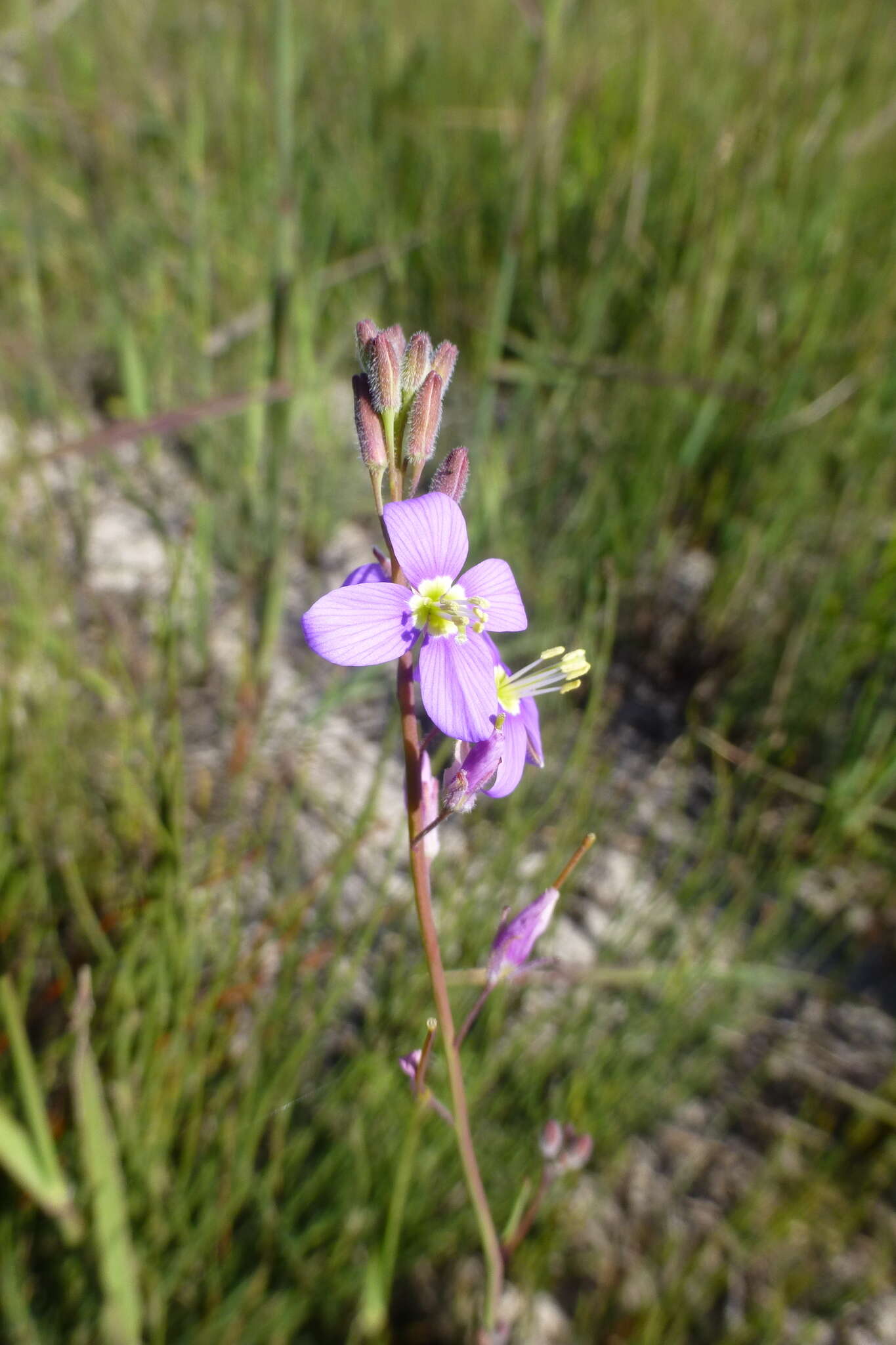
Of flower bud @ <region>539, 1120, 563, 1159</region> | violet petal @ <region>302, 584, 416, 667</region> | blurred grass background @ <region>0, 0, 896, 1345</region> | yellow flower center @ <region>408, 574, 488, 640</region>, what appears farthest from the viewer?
blurred grass background @ <region>0, 0, 896, 1345</region>

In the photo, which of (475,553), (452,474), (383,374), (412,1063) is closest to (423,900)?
(412,1063)

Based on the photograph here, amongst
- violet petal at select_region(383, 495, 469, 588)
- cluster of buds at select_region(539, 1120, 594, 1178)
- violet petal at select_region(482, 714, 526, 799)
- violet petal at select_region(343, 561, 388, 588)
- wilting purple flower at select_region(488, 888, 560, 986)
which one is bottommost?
cluster of buds at select_region(539, 1120, 594, 1178)

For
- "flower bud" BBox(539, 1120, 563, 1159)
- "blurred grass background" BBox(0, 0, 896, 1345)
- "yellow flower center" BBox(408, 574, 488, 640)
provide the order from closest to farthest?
1. "yellow flower center" BBox(408, 574, 488, 640)
2. "flower bud" BBox(539, 1120, 563, 1159)
3. "blurred grass background" BBox(0, 0, 896, 1345)

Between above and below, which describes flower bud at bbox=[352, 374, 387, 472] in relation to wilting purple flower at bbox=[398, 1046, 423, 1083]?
above

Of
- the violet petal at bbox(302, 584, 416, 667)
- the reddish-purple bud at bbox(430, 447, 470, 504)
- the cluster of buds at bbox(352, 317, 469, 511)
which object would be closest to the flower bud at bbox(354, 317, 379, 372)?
the cluster of buds at bbox(352, 317, 469, 511)

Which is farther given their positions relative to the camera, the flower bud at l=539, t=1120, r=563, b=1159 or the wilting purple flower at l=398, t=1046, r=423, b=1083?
the flower bud at l=539, t=1120, r=563, b=1159

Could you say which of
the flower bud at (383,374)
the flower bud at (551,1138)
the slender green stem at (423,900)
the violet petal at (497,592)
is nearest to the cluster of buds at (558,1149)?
the flower bud at (551,1138)

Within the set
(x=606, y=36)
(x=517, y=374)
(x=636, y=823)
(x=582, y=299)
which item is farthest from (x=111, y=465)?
(x=606, y=36)

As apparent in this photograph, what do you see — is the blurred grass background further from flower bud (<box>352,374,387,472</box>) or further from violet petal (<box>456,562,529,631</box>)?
flower bud (<box>352,374,387,472</box>)

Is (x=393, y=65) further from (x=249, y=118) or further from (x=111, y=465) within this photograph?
(x=111, y=465)
